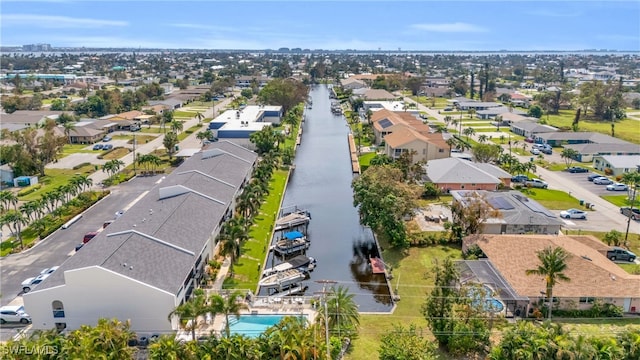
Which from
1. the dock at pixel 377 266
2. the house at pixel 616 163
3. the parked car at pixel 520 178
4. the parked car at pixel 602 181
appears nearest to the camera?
the dock at pixel 377 266

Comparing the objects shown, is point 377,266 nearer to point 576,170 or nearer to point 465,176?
point 465,176

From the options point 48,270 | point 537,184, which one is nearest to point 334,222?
point 48,270

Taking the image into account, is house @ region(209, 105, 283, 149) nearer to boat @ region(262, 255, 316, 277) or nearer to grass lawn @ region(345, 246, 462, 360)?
boat @ region(262, 255, 316, 277)

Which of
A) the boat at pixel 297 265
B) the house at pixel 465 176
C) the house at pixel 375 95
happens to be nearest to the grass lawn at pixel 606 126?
the house at pixel 375 95

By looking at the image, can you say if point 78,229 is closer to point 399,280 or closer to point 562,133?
point 399,280

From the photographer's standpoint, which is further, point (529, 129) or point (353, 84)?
point (353, 84)

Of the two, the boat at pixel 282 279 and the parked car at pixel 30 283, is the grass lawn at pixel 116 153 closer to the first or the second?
the parked car at pixel 30 283
